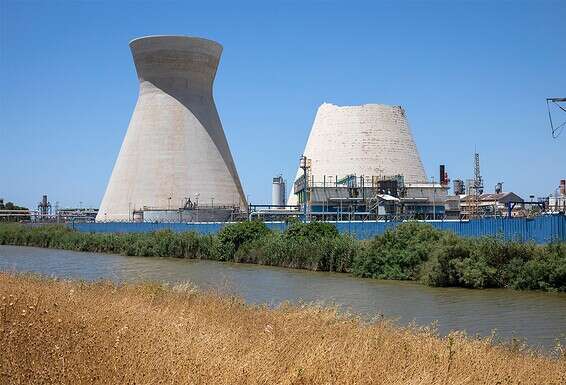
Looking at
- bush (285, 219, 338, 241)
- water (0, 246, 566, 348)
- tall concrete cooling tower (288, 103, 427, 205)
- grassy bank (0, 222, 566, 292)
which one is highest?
tall concrete cooling tower (288, 103, 427, 205)

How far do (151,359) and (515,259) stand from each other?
1355 centimetres

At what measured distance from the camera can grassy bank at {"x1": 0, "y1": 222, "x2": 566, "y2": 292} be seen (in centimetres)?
1550

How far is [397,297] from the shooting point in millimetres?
13609

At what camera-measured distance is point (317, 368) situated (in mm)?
3959

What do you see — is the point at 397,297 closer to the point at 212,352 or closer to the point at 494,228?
the point at 494,228

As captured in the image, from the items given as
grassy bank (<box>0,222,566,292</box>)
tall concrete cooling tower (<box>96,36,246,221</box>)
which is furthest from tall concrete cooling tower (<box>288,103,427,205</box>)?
grassy bank (<box>0,222,566,292</box>)

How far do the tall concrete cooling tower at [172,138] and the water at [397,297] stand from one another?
610 inches

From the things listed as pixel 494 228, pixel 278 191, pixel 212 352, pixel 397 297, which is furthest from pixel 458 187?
pixel 212 352

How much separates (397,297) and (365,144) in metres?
22.6

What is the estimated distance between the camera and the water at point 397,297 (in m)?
10.1

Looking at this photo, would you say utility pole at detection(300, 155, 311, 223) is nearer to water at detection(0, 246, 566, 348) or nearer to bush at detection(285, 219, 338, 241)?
bush at detection(285, 219, 338, 241)

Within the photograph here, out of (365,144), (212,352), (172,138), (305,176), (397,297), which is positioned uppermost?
(172,138)

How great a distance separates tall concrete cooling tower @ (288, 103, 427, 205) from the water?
15929 millimetres

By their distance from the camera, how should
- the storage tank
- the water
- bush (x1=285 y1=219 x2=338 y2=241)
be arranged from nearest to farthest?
1. the water
2. bush (x1=285 y1=219 x2=338 y2=241)
3. the storage tank
